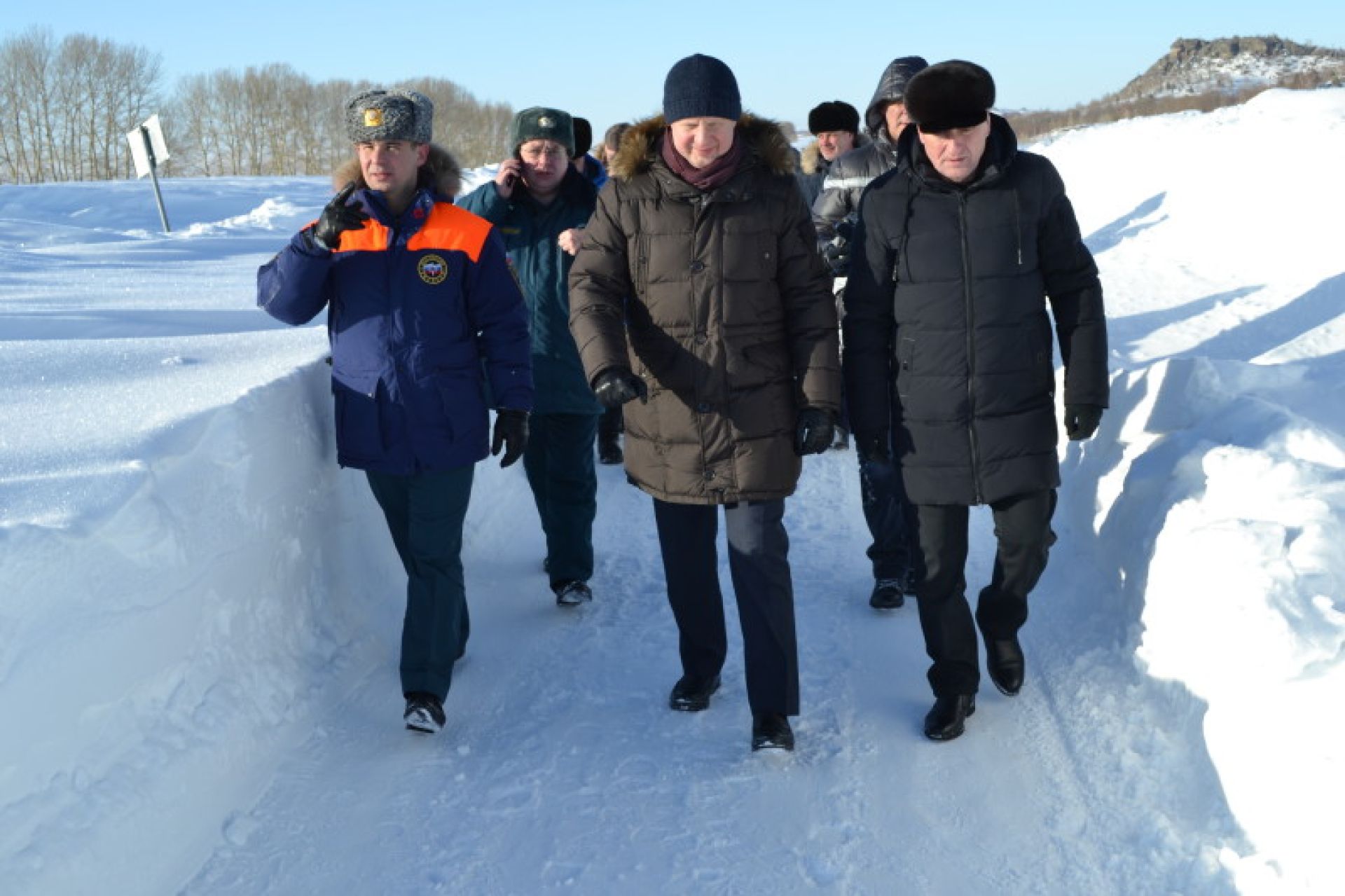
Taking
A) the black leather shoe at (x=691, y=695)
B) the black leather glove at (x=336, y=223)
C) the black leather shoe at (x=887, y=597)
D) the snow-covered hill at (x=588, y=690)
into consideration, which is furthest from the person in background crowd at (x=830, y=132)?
the black leather glove at (x=336, y=223)

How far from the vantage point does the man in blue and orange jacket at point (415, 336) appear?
3.39m

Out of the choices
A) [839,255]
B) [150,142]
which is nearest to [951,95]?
[839,255]

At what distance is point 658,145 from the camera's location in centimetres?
328

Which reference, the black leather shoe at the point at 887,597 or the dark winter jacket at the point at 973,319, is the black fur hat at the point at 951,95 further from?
the black leather shoe at the point at 887,597

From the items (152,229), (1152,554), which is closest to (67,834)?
(1152,554)

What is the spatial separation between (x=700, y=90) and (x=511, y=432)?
1253 mm

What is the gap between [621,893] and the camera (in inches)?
110

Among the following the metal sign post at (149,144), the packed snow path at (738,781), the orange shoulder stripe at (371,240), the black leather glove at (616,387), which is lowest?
the packed snow path at (738,781)

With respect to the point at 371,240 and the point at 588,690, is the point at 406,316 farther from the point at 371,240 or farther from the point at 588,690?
the point at 588,690

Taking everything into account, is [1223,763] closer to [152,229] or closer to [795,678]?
[795,678]

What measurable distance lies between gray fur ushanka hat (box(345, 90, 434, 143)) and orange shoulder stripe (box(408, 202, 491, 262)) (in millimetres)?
230

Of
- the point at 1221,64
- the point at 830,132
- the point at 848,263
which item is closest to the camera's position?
the point at 848,263

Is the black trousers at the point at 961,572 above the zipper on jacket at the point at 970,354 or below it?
below

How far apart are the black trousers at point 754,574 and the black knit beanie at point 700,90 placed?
1108 mm
